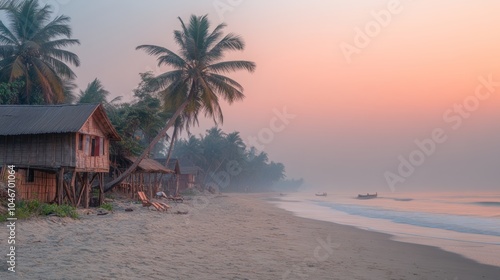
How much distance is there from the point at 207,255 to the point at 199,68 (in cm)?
1743

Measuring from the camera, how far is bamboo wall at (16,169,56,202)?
17.3 meters

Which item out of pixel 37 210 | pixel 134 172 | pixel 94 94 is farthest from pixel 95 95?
pixel 37 210

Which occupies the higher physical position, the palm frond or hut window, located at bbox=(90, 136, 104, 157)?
the palm frond

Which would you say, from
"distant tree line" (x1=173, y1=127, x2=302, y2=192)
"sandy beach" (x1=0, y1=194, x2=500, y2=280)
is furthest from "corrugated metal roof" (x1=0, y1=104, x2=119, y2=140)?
"distant tree line" (x1=173, y1=127, x2=302, y2=192)

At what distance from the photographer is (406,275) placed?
8.88m

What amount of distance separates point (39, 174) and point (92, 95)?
1709 cm

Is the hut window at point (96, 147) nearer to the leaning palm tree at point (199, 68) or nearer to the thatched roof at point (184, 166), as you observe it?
the leaning palm tree at point (199, 68)

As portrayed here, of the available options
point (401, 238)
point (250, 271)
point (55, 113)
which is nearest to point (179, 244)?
point (250, 271)

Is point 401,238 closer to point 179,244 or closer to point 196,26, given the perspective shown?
point 179,244

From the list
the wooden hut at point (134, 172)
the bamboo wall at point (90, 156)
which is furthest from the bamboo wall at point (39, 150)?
the wooden hut at point (134, 172)

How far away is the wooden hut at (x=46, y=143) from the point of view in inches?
680

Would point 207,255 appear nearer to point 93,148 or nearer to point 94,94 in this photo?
point 93,148

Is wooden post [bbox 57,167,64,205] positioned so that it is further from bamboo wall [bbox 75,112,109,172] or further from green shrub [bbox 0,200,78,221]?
green shrub [bbox 0,200,78,221]

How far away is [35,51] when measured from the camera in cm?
2619
